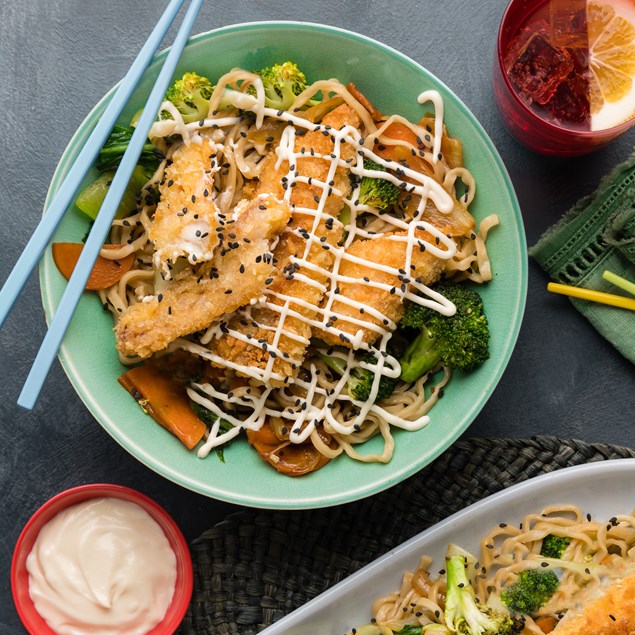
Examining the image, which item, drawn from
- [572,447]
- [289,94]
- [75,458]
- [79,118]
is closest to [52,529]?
[75,458]

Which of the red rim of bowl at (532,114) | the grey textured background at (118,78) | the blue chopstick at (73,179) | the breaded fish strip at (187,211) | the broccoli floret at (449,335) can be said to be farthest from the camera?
the grey textured background at (118,78)

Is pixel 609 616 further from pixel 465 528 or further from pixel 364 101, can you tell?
pixel 364 101

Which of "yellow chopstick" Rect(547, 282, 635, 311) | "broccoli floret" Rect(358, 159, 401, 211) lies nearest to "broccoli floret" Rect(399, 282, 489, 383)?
"broccoli floret" Rect(358, 159, 401, 211)

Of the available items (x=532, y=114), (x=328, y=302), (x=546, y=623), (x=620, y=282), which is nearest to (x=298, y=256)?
(x=328, y=302)

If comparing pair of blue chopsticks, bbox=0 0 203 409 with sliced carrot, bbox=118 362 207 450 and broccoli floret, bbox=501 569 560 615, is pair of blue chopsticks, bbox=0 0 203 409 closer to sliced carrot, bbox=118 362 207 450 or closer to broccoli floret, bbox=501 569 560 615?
sliced carrot, bbox=118 362 207 450

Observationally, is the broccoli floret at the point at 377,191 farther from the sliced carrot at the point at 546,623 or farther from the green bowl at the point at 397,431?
the sliced carrot at the point at 546,623

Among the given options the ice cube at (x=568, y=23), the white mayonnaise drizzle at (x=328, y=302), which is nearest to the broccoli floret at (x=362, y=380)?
the white mayonnaise drizzle at (x=328, y=302)

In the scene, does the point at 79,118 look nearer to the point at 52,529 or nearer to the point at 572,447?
the point at 52,529
